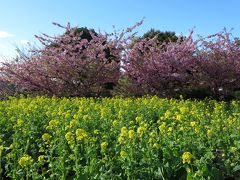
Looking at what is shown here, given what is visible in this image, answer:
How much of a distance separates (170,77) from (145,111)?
7232 mm

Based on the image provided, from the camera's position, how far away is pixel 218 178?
4.57 m

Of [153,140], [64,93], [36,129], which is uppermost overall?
[64,93]

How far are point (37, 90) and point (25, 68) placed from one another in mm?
1035

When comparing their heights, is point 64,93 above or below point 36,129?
above

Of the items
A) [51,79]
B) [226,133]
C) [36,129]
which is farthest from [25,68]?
[226,133]

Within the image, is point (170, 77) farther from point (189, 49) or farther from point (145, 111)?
point (145, 111)

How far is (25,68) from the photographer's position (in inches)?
643

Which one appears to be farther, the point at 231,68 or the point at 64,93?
the point at 64,93

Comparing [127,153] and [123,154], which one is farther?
[127,153]

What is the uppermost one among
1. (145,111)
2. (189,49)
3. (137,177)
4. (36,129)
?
(189,49)

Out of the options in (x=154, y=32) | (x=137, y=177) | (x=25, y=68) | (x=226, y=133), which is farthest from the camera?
(x=154, y=32)

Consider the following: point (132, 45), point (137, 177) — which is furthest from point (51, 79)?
point (137, 177)

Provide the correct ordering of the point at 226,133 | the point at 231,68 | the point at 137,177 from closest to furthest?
the point at 137,177, the point at 226,133, the point at 231,68

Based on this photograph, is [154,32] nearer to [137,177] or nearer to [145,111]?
[145,111]
